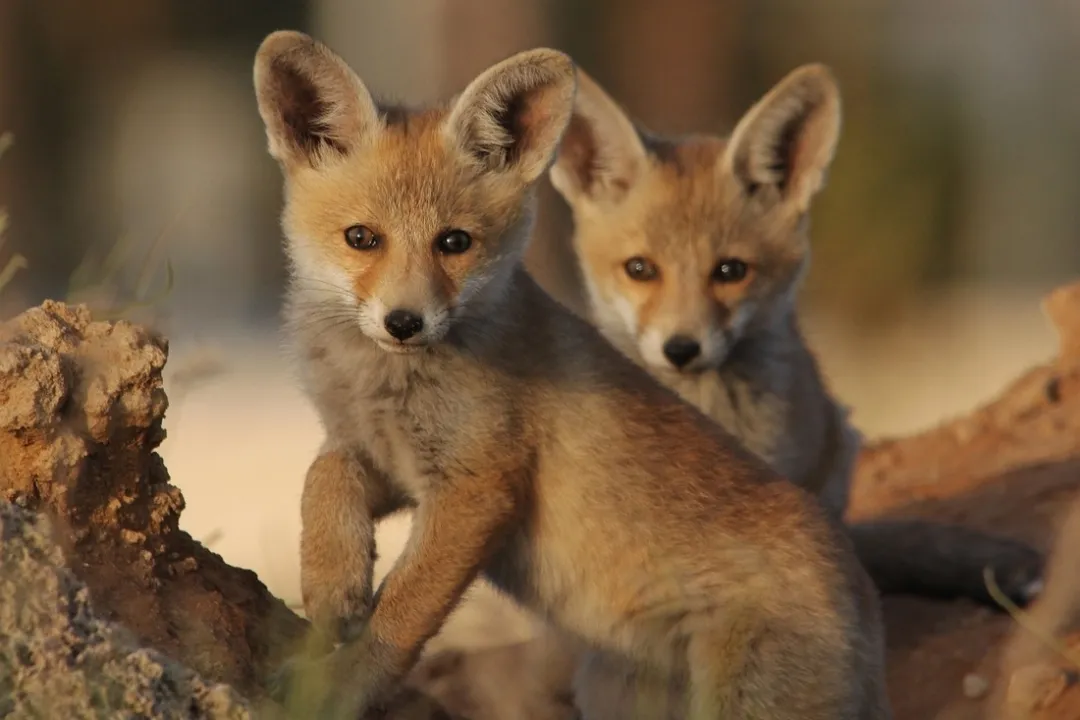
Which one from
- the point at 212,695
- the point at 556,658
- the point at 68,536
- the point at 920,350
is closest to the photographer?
the point at 212,695

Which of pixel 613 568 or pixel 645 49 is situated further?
pixel 645 49

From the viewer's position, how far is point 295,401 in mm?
10008

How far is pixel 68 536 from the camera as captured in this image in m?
3.53

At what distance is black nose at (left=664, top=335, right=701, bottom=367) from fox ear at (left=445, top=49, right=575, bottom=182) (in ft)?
5.63

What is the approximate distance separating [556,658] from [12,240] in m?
8.95

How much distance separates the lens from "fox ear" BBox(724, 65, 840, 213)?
21.3 feet

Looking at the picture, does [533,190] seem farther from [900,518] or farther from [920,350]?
[920,350]

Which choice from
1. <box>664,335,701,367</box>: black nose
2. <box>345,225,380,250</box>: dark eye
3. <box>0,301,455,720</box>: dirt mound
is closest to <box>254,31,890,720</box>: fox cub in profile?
<box>345,225,380,250</box>: dark eye

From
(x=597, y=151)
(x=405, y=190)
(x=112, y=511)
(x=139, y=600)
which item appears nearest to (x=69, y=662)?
(x=139, y=600)

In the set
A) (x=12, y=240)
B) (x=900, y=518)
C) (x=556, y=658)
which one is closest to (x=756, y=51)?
(x=12, y=240)

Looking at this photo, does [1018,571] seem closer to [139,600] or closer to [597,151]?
[597,151]

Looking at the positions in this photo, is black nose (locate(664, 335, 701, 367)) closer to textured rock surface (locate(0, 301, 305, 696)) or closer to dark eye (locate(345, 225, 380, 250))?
dark eye (locate(345, 225, 380, 250))

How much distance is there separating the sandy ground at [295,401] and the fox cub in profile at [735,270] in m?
1.33

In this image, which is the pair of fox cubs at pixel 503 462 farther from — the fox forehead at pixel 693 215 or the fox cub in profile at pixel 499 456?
the fox forehead at pixel 693 215
